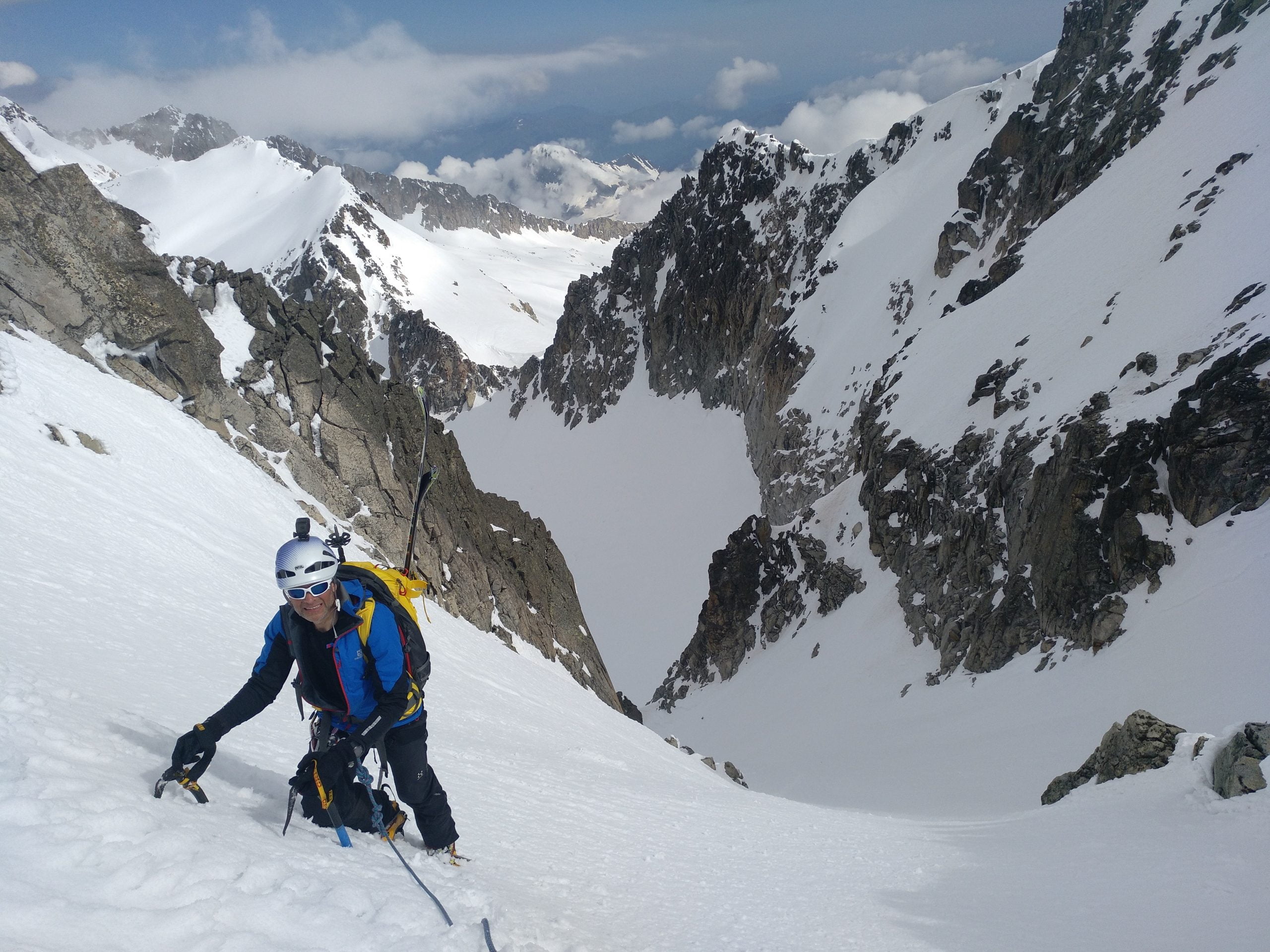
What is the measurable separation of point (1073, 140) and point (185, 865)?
47.5m

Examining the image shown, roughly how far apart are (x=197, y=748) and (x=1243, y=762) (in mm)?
8481

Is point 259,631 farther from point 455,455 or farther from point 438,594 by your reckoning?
point 455,455

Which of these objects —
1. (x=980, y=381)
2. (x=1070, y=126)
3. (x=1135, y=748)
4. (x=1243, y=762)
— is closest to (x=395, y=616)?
(x=1243, y=762)

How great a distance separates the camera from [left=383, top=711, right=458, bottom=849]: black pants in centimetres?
450

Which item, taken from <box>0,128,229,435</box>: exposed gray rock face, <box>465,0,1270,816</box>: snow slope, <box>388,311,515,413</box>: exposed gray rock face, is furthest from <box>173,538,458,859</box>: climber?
<box>388,311,515,413</box>: exposed gray rock face

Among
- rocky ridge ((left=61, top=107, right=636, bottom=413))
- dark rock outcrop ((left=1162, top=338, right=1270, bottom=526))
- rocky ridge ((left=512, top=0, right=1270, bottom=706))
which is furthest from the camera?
rocky ridge ((left=61, top=107, right=636, bottom=413))

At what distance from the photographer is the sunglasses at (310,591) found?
400 cm

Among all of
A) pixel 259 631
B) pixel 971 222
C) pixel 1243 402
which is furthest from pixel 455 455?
pixel 971 222

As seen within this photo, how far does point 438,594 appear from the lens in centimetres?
2123

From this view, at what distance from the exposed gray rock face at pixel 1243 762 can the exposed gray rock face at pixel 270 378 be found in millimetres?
16570

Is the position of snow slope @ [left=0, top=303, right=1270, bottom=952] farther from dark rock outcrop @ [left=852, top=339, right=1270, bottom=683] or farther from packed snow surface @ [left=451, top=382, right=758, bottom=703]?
packed snow surface @ [left=451, top=382, right=758, bottom=703]

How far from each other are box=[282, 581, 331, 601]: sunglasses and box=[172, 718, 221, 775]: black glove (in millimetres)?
771

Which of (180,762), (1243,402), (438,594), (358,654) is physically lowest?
(180,762)

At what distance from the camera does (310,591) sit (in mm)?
4039
